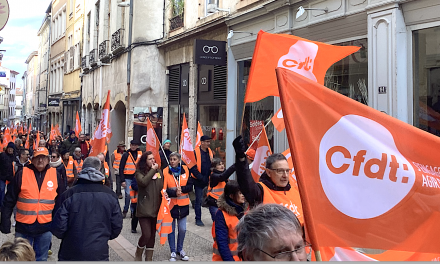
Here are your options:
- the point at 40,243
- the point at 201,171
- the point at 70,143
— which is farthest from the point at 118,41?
the point at 40,243

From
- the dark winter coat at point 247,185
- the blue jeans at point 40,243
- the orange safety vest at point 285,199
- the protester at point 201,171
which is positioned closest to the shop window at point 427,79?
the protester at point 201,171

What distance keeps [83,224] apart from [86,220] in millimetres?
46

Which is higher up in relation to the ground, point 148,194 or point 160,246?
point 148,194

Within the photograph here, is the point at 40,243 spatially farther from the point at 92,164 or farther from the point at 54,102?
the point at 54,102

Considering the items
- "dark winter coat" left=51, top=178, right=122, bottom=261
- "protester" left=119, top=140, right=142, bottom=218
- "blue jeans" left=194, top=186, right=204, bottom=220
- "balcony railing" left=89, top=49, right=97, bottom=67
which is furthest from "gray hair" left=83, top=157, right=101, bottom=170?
"balcony railing" left=89, top=49, right=97, bottom=67

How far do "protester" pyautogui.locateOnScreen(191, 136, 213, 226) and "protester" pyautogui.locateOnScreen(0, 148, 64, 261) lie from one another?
4125mm

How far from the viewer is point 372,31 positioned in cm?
824

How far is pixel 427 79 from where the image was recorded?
775 cm

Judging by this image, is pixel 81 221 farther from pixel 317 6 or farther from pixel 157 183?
pixel 317 6

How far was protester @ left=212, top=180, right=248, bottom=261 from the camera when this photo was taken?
3859 mm

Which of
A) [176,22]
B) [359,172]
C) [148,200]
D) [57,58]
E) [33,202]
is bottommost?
[148,200]

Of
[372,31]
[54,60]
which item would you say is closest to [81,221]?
[372,31]

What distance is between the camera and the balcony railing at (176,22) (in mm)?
16750

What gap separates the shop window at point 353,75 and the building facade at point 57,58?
31.1 metres
